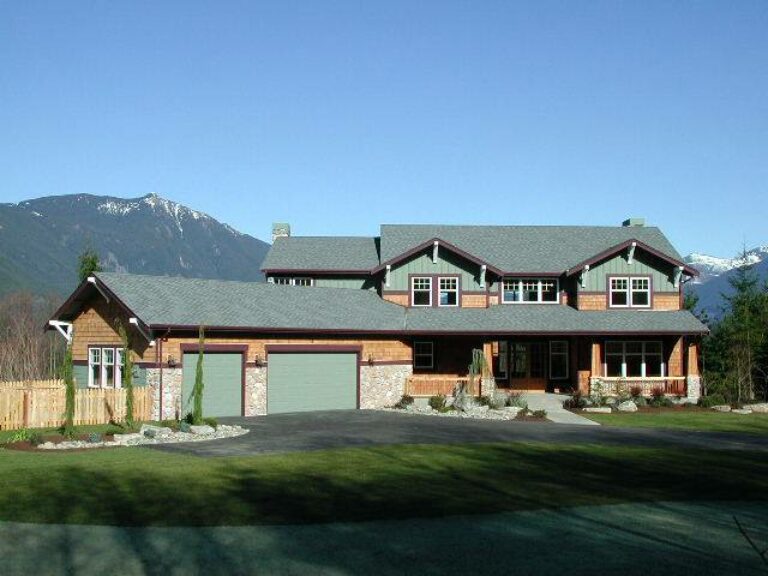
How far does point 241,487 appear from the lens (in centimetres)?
1548

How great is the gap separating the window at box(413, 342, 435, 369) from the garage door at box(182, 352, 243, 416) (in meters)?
10.8

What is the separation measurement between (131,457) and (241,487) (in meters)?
5.23

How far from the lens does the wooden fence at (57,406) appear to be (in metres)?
26.5

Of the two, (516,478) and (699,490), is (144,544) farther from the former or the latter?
(699,490)

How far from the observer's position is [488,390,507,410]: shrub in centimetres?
3206

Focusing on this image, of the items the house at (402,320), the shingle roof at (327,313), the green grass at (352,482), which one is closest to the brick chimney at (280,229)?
the house at (402,320)

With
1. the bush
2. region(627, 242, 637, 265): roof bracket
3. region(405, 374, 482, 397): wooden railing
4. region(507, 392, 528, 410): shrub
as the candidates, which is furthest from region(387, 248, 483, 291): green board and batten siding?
region(507, 392, 528, 410): shrub

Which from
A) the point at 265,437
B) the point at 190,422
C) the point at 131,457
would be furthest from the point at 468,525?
the point at 190,422

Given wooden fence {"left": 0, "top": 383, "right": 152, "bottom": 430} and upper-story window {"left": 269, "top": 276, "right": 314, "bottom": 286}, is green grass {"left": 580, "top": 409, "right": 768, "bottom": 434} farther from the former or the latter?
upper-story window {"left": 269, "top": 276, "right": 314, "bottom": 286}

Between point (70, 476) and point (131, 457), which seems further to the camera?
point (131, 457)

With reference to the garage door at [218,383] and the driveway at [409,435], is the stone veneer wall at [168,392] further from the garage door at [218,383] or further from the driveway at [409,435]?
the driveway at [409,435]

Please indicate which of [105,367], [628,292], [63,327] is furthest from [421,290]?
[63,327]

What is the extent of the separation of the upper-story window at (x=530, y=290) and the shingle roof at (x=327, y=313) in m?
0.80

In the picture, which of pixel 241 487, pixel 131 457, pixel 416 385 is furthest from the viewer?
pixel 416 385
